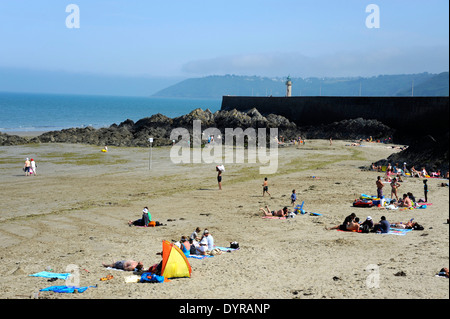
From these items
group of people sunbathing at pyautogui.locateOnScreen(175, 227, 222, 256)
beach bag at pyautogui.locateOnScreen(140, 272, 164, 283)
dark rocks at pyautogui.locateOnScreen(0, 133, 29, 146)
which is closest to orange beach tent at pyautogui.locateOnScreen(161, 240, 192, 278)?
beach bag at pyautogui.locateOnScreen(140, 272, 164, 283)

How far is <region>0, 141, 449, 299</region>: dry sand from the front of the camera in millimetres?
10352

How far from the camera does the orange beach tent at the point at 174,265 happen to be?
11.1 m

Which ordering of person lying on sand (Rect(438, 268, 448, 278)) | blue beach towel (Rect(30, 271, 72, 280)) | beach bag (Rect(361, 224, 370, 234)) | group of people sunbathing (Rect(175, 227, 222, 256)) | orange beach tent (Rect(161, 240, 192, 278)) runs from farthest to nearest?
beach bag (Rect(361, 224, 370, 234))
group of people sunbathing (Rect(175, 227, 222, 256))
blue beach towel (Rect(30, 271, 72, 280))
orange beach tent (Rect(161, 240, 192, 278))
person lying on sand (Rect(438, 268, 448, 278))

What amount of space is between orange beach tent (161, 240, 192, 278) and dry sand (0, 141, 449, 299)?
233 millimetres

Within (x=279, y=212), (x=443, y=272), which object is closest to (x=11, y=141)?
(x=279, y=212)

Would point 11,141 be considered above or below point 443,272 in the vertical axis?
above

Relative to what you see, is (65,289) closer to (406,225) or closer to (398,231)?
(398,231)

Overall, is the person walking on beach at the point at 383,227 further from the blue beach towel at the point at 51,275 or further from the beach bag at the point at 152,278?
the blue beach towel at the point at 51,275

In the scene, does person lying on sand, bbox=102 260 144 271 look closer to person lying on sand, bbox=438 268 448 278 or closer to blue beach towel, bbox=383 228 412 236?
person lying on sand, bbox=438 268 448 278

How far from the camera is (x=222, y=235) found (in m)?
15.2

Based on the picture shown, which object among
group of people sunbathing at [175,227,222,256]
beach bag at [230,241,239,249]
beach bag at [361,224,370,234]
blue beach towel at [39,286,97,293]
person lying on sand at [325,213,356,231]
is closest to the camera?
blue beach towel at [39,286,97,293]

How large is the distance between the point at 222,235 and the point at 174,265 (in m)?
4.21

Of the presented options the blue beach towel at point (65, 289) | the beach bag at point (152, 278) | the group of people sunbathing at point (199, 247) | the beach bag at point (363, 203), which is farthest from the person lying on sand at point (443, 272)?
the beach bag at point (363, 203)
